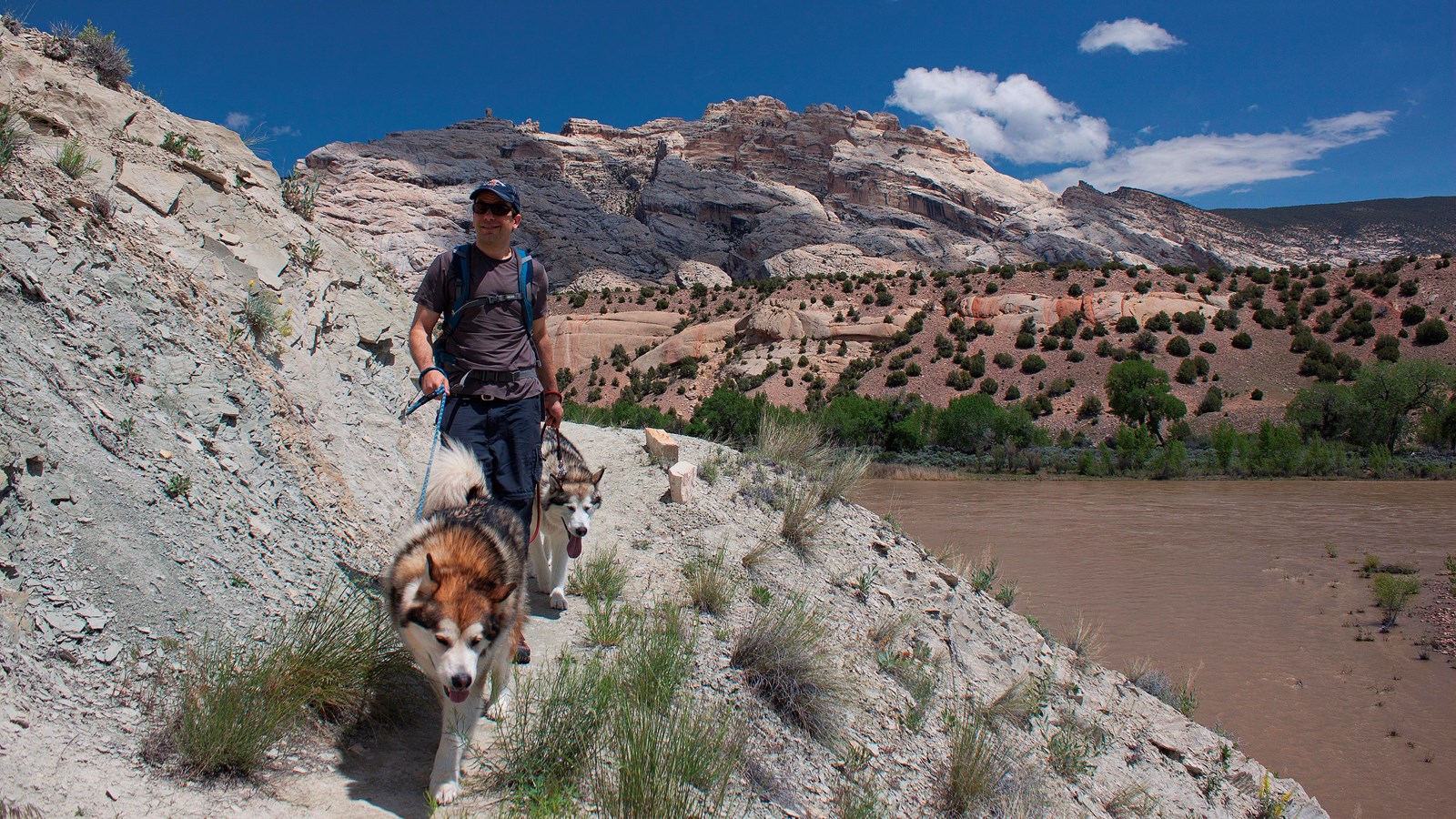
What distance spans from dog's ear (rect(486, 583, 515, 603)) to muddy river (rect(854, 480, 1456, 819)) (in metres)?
8.17

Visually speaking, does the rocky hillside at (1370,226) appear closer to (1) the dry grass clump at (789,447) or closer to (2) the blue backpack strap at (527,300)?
(1) the dry grass clump at (789,447)

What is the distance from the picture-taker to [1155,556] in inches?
679

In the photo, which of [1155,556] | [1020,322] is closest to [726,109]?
[1020,322]

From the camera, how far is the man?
3828 millimetres

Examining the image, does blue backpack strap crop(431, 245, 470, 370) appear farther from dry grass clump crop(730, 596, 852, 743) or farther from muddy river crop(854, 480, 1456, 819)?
muddy river crop(854, 480, 1456, 819)

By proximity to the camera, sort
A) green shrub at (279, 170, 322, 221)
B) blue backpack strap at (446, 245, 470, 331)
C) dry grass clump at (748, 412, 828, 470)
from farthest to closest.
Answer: dry grass clump at (748, 412, 828, 470) < green shrub at (279, 170, 322, 221) < blue backpack strap at (446, 245, 470, 331)

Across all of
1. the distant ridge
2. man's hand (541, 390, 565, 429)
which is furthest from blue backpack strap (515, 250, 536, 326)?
the distant ridge

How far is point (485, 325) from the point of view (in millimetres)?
3871

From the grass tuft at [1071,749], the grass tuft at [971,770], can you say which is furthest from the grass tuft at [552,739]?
the grass tuft at [1071,749]

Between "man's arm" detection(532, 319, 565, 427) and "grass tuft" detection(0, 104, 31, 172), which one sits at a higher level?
"grass tuft" detection(0, 104, 31, 172)

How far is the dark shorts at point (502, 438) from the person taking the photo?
3.83 meters

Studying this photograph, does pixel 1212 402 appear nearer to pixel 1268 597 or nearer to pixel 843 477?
pixel 1268 597

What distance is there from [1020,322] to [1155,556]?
31.7 m

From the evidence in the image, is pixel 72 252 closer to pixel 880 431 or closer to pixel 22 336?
pixel 22 336
